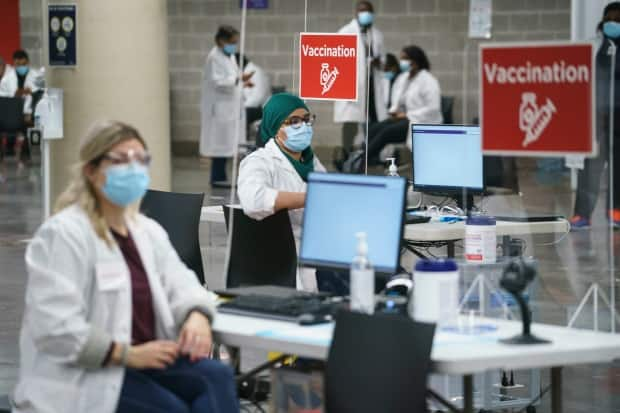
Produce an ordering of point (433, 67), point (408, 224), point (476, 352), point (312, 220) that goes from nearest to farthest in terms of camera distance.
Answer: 1. point (476, 352)
2. point (312, 220)
3. point (408, 224)
4. point (433, 67)

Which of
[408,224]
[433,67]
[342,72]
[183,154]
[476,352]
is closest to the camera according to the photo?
[476,352]

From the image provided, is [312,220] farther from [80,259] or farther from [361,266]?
[80,259]

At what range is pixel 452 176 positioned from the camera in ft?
18.9

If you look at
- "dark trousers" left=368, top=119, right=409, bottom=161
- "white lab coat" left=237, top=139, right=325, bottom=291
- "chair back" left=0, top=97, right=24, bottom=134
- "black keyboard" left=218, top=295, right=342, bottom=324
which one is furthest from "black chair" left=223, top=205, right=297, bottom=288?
"chair back" left=0, top=97, right=24, bottom=134

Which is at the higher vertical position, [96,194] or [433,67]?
[433,67]

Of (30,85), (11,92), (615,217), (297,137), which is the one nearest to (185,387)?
(615,217)

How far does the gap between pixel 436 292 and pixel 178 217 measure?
6.19 ft

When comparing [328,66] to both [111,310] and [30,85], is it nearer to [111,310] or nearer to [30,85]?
[111,310]

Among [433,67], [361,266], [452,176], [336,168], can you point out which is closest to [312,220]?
[361,266]

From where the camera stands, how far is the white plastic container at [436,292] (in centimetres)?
338

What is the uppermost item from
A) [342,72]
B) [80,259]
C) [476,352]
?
[342,72]

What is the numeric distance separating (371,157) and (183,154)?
194 inches

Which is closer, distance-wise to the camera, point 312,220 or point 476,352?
point 476,352

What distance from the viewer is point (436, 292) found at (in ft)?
11.1
